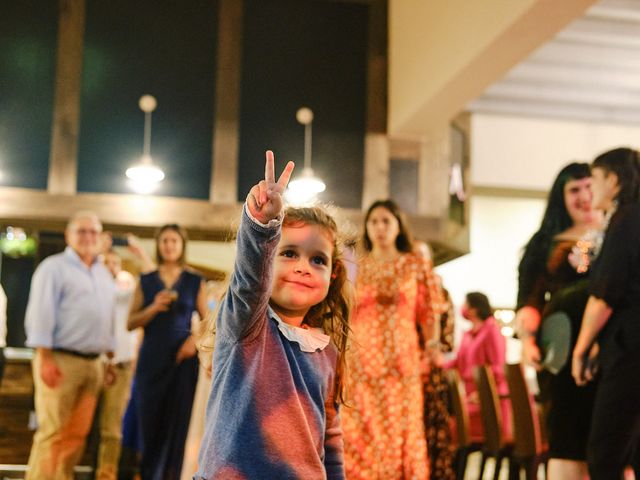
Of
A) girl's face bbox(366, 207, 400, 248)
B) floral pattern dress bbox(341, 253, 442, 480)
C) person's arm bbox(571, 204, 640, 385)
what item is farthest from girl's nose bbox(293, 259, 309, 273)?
girl's face bbox(366, 207, 400, 248)

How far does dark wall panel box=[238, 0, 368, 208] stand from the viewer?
806cm

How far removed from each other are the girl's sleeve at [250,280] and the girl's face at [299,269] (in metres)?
0.12

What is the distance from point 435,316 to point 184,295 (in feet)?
4.56

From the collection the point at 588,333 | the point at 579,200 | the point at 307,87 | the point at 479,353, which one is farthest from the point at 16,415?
the point at 588,333

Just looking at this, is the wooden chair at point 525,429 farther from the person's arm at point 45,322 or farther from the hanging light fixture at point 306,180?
the hanging light fixture at point 306,180

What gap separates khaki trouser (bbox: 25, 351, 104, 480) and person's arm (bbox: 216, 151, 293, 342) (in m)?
3.19

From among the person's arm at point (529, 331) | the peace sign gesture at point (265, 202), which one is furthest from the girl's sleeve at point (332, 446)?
the person's arm at point (529, 331)

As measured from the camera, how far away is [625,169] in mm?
2840

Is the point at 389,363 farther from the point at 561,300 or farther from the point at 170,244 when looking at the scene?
the point at 170,244

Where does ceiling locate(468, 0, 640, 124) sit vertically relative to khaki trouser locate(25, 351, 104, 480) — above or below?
above

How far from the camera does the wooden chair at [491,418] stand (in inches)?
180

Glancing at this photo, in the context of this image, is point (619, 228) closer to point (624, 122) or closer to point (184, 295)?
point (184, 295)

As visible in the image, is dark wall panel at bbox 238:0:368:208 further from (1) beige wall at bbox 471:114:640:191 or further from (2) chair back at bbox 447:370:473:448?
(2) chair back at bbox 447:370:473:448

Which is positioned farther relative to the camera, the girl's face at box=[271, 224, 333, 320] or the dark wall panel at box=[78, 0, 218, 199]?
the dark wall panel at box=[78, 0, 218, 199]
